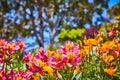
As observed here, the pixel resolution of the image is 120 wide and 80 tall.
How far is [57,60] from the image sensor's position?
270 centimetres

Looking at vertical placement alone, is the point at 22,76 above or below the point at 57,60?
below

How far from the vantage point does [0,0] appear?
22719mm

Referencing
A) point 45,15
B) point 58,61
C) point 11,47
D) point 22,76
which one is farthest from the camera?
point 45,15

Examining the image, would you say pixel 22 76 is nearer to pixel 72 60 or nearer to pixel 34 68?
pixel 34 68

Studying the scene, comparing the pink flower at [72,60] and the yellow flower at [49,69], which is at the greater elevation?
the pink flower at [72,60]

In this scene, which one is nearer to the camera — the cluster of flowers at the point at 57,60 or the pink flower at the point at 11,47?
the cluster of flowers at the point at 57,60

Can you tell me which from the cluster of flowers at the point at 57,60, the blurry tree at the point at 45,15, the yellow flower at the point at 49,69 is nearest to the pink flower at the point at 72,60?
the cluster of flowers at the point at 57,60

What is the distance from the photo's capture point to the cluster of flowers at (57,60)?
272cm

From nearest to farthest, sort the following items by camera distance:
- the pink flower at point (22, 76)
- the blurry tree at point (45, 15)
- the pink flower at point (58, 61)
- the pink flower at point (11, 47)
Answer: the pink flower at point (58, 61)
the pink flower at point (22, 76)
the pink flower at point (11, 47)
the blurry tree at point (45, 15)

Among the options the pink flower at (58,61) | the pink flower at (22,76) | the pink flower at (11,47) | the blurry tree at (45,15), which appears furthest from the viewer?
the blurry tree at (45,15)

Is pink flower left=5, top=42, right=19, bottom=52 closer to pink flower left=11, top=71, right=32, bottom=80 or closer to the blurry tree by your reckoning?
pink flower left=11, top=71, right=32, bottom=80

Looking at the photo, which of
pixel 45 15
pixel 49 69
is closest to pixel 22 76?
Result: pixel 49 69

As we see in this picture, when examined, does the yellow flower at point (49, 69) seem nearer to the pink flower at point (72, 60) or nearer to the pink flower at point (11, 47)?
the pink flower at point (72, 60)

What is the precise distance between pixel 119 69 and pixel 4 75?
0.89 meters
